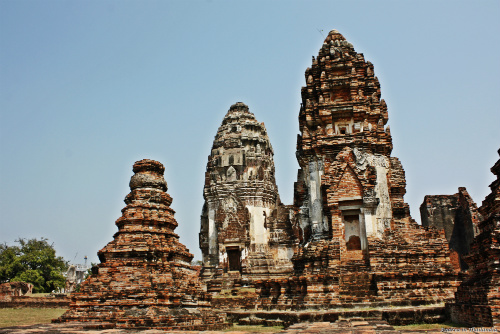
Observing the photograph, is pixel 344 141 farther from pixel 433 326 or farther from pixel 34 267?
pixel 34 267

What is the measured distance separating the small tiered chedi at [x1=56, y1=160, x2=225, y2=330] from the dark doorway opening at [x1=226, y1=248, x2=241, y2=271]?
18.9 metres

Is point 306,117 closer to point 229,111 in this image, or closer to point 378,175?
point 378,175

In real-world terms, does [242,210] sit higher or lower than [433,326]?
higher

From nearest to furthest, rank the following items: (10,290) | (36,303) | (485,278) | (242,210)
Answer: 1. (485,278)
2. (36,303)
3. (10,290)
4. (242,210)

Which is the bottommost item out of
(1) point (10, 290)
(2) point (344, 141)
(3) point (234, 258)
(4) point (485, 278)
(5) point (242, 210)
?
(1) point (10, 290)

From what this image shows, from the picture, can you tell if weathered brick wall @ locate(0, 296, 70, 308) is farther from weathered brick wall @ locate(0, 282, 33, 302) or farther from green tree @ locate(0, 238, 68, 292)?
green tree @ locate(0, 238, 68, 292)

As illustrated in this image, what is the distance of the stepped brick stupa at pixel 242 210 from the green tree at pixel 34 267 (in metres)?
16.6

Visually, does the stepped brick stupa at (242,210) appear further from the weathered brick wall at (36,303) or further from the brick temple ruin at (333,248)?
the weathered brick wall at (36,303)

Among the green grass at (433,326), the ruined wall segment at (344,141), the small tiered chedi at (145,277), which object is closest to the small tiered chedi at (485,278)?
the green grass at (433,326)

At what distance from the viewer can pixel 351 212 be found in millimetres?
15016

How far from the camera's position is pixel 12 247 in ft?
136

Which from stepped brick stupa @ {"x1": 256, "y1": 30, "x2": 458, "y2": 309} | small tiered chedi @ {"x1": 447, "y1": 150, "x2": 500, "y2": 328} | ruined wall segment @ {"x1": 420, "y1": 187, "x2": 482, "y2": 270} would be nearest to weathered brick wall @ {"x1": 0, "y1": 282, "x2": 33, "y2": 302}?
stepped brick stupa @ {"x1": 256, "y1": 30, "x2": 458, "y2": 309}

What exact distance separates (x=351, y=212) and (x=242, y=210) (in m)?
17.3

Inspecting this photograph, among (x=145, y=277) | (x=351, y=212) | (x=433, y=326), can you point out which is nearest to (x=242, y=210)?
(x=351, y=212)
